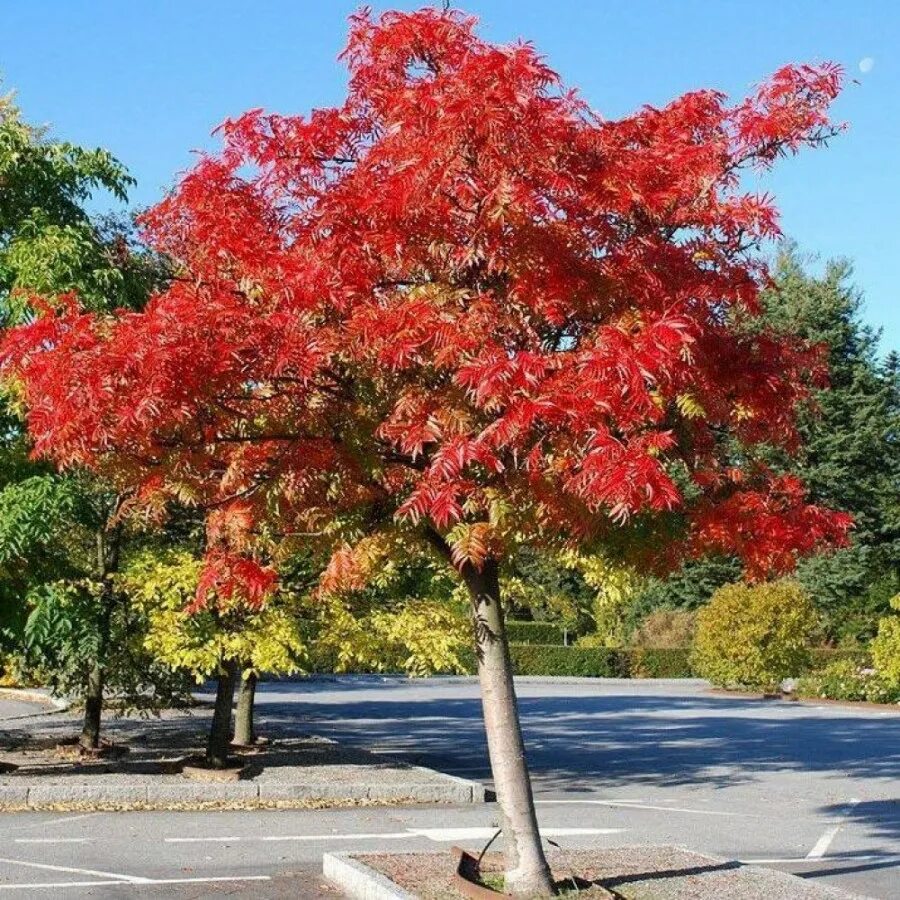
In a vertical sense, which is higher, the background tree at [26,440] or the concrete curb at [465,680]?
the background tree at [26,440]

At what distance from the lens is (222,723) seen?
14914 millimetres

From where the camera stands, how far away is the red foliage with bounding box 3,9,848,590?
23.0ft

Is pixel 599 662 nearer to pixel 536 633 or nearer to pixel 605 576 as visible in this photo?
pixel 536 633

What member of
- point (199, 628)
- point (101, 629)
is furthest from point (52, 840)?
point (101, 629)

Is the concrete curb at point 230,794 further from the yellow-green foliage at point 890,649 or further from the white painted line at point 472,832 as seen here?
the yellow-green foliage at point 890,649

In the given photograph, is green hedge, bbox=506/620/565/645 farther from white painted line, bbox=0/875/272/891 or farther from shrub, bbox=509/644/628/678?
white painted line, bbox=0/875/272/891

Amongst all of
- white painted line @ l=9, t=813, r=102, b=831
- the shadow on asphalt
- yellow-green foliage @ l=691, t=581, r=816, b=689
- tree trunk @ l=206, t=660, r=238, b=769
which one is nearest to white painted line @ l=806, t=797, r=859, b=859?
the shadow on asphalt

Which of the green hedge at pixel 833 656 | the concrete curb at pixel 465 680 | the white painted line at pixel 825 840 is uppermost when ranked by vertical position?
the green hedge at pixel 833 656

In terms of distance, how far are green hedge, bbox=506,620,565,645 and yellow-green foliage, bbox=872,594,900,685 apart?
1258 inches

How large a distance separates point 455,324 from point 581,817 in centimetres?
711

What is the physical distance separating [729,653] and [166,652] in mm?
25778

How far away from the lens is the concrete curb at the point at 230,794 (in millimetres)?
12672

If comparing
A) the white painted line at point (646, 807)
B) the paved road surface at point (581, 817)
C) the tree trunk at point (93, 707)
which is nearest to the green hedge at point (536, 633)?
the paved road surface at point (581, 817)

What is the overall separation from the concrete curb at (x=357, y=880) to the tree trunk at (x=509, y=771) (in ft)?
2.24
